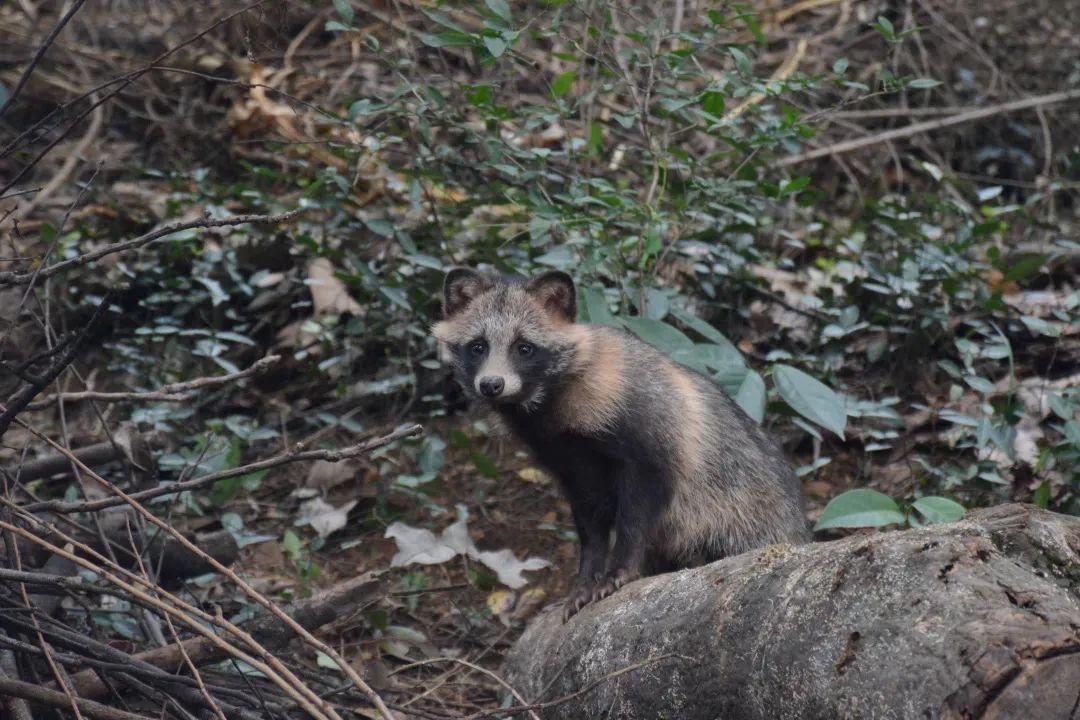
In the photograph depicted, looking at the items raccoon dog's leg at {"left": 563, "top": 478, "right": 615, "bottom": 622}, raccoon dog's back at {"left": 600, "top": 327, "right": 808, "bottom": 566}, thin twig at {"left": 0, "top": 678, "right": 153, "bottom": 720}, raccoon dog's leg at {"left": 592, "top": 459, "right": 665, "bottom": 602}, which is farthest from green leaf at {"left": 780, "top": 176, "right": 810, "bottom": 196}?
thin twig at {"left": 0, "top": 678, "right": 153, "bottom": 720}

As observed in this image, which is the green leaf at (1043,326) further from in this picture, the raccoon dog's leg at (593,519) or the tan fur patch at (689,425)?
the raccoon dog's leg at (593,519)

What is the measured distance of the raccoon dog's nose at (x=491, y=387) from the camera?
5.32 metres

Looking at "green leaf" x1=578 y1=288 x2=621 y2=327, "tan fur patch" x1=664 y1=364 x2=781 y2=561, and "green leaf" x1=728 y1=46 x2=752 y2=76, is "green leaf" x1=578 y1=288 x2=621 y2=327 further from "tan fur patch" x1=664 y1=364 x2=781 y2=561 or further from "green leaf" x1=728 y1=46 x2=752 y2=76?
"green leaf" x1=728 y1=46 x2=752 y2=76

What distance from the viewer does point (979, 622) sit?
8.77ft

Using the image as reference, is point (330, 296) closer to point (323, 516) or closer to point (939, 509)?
point (323, 516)

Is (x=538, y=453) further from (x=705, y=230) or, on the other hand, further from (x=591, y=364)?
(x=705, y=230)

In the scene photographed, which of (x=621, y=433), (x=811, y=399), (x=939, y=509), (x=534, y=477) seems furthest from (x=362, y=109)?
(x=939, y=509)

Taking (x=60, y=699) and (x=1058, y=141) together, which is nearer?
(x=60, y=699)

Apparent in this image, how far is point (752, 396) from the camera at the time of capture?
17.7 feet

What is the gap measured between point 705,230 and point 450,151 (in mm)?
1859

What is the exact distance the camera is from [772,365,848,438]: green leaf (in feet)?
16.5

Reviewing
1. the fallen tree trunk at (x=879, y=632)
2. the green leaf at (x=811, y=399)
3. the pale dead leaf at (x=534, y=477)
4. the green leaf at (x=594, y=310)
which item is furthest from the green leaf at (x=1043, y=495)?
the pale dead leaf at (x=534, y=477)

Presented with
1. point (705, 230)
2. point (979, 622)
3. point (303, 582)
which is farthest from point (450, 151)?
point (979, 622)

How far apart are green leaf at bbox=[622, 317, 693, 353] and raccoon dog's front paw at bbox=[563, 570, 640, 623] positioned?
4.06ft
